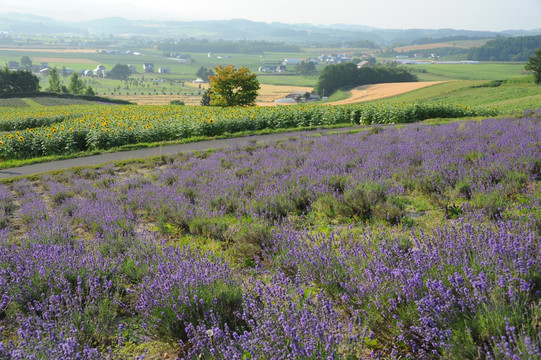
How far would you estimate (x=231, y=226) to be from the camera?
5.74 meters

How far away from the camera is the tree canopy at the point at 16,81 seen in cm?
6856

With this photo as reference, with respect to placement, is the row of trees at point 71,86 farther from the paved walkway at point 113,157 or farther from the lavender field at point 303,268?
the lavender field at point 303,268

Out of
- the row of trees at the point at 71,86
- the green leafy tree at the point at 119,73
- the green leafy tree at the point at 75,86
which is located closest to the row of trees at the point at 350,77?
the row of trees at the point at 71,86

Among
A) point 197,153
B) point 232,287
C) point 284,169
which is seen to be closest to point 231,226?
point 232,287

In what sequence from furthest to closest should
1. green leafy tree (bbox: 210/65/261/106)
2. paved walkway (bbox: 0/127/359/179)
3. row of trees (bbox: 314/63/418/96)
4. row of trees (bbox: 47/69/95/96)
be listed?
row of trees (bbox: 314/63/418/96)
row of trees (bbox: 47/69/95/96)
green leafy tree (bbox: 210/65/261/106)
paved walkway (bbox: 0/127/359/179)

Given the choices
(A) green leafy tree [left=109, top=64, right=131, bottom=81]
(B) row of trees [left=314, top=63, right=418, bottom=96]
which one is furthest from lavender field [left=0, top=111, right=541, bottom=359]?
(A) green leafy tree [left=109, top=64, right=131, bottom=81]

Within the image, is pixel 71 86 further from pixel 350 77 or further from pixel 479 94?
pixel 479 94

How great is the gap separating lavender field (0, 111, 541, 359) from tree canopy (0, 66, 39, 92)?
74.4 meters

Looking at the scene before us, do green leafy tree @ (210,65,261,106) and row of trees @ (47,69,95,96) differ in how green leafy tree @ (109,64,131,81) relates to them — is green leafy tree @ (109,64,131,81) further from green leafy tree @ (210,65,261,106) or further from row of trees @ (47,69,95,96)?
green leafy tree @ (210,65,261,106)

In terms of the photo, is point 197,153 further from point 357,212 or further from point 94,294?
point 94,294

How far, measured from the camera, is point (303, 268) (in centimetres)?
368

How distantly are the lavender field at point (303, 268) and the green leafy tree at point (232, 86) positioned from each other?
97.8ft

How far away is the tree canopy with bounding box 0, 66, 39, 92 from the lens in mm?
68562

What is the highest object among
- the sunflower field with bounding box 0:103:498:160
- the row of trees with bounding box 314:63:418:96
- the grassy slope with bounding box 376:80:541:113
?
the row of trees with bounding box 314:63:418:96
